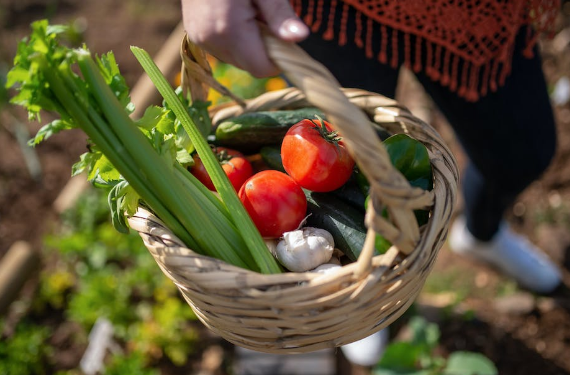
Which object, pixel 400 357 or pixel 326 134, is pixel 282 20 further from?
pixel 400 357

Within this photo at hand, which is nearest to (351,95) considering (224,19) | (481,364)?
(224,19)

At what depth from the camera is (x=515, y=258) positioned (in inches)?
87.5

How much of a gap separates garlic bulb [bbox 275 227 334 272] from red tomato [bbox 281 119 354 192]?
0.13m

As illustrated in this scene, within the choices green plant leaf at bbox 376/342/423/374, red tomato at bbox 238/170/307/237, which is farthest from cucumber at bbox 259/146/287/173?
green plant leaf at bbox 376/342/423/374

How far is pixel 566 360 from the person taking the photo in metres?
1.99

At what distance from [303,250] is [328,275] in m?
0.18

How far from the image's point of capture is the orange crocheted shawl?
4.58ft

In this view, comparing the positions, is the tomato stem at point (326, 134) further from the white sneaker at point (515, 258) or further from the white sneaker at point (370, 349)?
the white sneaker at point (515, 258)

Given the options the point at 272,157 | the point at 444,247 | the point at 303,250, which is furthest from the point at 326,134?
the point at 444,247

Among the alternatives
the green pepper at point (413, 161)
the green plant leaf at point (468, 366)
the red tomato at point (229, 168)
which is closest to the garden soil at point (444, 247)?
the green plant leaf at point (468, 366)

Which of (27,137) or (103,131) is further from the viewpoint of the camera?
(27,137)

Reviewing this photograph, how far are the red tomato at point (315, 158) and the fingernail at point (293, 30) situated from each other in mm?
339

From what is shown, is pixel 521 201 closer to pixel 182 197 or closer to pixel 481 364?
pixel 481 364

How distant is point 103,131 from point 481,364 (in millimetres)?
1391
